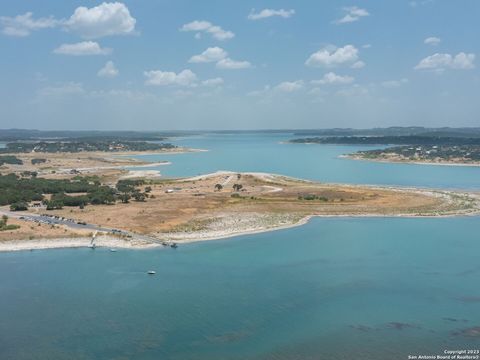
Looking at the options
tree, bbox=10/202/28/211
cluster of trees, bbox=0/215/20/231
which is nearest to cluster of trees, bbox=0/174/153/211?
tree, bbox=10/202/28/211

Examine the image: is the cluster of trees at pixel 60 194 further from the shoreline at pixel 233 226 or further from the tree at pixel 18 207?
the shoreline at pixel 233 226

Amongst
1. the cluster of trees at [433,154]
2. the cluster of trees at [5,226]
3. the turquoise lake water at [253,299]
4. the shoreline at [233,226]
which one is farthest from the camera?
the cluster of trees at [433,154]

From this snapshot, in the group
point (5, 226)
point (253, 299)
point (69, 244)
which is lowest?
point (253, 299)

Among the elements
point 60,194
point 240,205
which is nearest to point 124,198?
point 60,194

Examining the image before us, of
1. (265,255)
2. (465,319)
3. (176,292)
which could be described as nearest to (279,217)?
(265,255)

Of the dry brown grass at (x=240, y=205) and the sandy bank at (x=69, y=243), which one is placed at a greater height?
the dry brown grass at (x=240, y=205)

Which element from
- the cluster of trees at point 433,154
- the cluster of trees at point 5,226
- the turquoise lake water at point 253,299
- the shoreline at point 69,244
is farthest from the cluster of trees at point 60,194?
the cluster of trees at point 433,154

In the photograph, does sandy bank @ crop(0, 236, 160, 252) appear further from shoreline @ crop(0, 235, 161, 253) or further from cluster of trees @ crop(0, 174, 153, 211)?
cluster of trees @ crop(0, 174, 153, 211)

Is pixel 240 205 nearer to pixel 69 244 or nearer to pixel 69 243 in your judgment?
pixel 69 243
